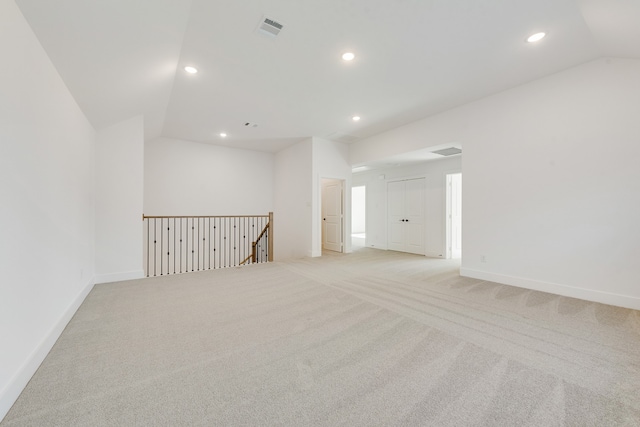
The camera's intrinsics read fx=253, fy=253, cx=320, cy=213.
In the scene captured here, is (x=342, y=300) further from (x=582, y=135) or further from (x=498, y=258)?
(x=582, y=135)

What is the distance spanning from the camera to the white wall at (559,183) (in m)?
2.96

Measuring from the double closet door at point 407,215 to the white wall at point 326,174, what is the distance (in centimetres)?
150

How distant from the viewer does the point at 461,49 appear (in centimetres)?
288

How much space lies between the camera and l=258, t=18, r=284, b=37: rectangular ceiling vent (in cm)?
246

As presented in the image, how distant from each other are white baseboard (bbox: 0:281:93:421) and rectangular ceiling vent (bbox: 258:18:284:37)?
10.8ft

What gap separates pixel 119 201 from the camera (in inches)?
161

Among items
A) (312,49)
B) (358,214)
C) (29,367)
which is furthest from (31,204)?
(358,214)

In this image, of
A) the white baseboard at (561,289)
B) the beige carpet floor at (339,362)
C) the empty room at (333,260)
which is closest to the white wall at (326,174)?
the empty room at (333,260)

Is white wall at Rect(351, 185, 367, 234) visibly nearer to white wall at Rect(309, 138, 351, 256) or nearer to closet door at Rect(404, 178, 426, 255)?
closet door at Rect(404, 178, 426, 255)

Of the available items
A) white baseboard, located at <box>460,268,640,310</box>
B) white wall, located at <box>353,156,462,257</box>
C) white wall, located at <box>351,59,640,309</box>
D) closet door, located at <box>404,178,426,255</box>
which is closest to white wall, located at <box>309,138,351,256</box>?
white wall, located at <box>353,156,462,257</box>

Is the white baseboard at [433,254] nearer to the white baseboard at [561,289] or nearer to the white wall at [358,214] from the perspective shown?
the white baseboard at [561,289]

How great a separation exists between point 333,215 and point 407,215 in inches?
81.8

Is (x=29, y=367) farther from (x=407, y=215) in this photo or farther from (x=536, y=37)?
(x=407, y=215)

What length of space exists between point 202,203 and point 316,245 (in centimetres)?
329
